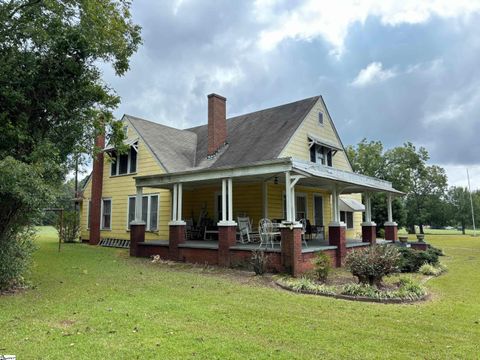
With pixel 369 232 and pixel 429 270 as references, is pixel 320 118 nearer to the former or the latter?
pixel 369 232

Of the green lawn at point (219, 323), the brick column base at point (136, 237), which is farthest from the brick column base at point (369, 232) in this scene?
the brick column base at point (136, 237)

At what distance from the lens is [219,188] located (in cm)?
1623

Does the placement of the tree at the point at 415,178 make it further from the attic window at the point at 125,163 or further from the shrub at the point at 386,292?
the shrub at the point at 386,292

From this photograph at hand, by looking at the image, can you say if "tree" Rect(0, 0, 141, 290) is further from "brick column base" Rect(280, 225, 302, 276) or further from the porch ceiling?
"brick column base" Rect(280, 225, 302, 276)

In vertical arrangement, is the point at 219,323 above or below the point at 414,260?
below

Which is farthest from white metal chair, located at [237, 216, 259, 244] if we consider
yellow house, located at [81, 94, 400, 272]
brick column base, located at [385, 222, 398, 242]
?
brick column base, located at [385, 222, 398, 242]

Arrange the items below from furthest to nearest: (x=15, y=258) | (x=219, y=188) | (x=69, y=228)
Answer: (x=69, y=228) < (x=219, y=188) < (x=15, y=258)

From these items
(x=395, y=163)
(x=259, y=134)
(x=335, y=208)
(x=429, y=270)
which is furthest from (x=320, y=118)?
(x=395, y=163)

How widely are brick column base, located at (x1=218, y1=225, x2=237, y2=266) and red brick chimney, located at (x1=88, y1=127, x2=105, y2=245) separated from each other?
10.1m

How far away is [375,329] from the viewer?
16.7ft

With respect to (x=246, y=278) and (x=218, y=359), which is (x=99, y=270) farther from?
(x=218, y=359)

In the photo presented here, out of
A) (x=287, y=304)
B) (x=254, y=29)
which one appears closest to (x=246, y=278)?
(x=287, y=304)

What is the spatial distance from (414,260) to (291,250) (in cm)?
446

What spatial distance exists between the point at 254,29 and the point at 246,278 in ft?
33.6
